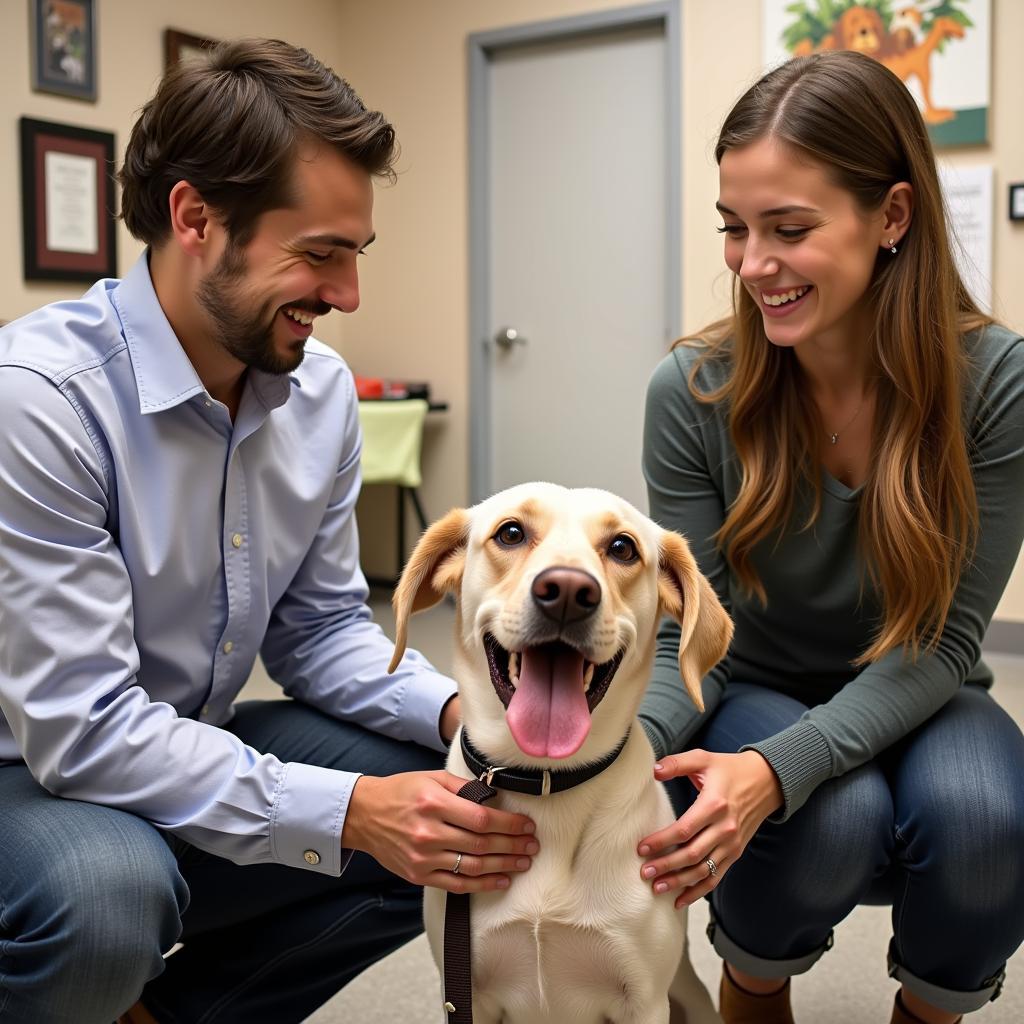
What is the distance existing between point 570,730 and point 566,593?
0.14 metres

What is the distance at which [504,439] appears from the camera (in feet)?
17.0

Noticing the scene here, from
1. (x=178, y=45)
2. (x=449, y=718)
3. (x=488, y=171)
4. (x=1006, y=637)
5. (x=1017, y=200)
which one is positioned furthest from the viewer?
(x=488, y=171)

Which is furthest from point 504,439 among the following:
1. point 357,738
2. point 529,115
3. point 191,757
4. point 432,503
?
point 191,757

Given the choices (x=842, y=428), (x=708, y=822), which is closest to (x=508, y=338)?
(x=842, y=428)

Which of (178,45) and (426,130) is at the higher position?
(178,45)

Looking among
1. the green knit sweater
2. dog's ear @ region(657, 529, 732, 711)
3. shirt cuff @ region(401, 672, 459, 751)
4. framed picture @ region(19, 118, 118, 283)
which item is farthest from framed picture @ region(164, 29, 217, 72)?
dog's ear @ region(657, 529, 732, 711)

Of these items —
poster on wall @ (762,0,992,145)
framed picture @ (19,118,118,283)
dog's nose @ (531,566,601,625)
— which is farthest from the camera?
framed picture @ (19,118,118,283)

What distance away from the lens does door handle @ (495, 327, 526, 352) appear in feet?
16.6

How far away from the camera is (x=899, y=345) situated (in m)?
1.46

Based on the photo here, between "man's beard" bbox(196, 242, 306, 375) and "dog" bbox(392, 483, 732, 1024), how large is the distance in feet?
1.14

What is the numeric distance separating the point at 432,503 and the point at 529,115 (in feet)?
5.93

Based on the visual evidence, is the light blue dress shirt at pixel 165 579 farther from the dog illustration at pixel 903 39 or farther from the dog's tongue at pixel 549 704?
the dog illustration at pixel 903 39

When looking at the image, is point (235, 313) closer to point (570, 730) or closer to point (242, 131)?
point (242, 131)

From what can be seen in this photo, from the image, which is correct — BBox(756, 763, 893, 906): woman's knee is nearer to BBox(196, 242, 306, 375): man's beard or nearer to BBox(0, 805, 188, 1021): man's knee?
BBox(0, 805, 188, 1021): man's knee
